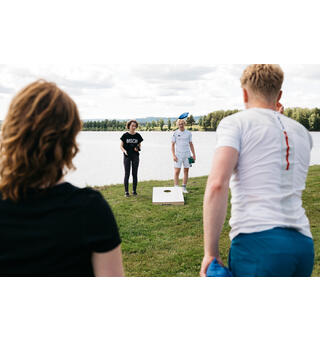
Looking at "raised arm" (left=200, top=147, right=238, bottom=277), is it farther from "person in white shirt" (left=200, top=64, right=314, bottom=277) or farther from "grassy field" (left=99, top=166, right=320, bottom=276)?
"grassy field" (left=99, top=166, right=320, bottom=276)

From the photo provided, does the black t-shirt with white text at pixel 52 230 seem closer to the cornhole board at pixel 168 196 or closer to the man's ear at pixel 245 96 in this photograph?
the man's ear at pixel 245 96

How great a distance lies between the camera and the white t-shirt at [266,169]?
4.23 ft

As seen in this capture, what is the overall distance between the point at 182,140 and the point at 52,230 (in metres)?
6.11

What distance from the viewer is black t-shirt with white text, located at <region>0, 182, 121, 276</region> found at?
1001 millimetres

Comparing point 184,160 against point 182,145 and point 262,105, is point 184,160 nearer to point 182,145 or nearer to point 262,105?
point 182,145

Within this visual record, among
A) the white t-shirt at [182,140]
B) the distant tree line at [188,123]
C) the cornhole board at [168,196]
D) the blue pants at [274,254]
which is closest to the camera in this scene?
the blue pants at [274,254]

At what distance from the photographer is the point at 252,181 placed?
4.33 ft

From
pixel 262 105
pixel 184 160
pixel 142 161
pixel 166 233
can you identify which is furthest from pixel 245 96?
pixel 142 161

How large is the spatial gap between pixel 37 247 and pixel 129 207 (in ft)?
16.8

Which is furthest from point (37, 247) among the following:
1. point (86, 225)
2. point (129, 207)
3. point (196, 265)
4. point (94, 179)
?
point (94, 179)

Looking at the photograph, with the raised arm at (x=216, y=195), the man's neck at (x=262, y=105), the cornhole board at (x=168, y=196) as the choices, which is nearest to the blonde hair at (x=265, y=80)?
the man's neck at (x=262, y=105)

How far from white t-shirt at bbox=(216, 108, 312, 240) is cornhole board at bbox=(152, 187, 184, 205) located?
4.87 m

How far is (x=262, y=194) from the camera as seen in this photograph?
4.25 feet

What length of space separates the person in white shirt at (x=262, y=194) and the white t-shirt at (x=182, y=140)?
5.62 m
